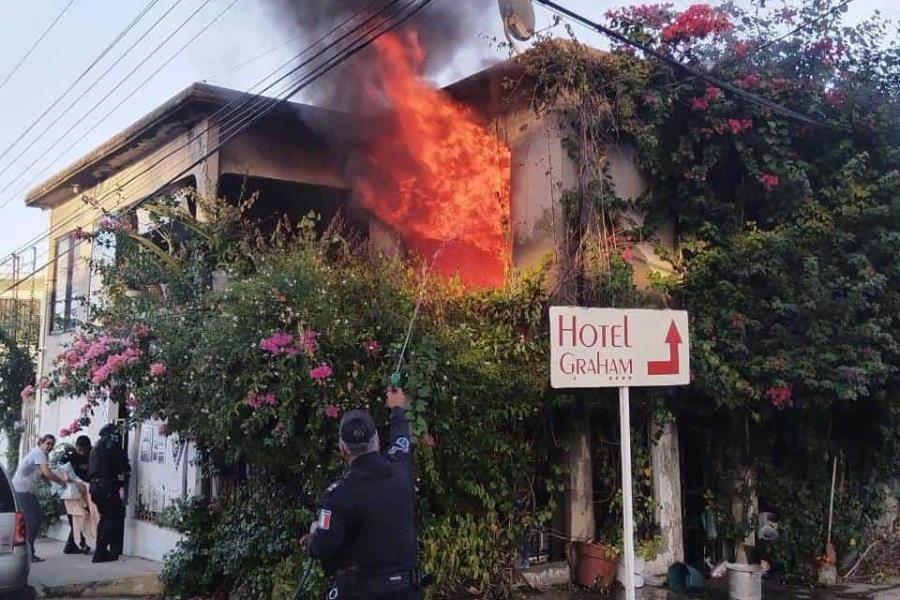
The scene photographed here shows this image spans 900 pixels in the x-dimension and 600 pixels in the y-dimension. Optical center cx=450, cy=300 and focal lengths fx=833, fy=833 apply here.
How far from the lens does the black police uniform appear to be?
3977mm

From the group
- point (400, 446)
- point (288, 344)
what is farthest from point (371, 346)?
point (400, 446)

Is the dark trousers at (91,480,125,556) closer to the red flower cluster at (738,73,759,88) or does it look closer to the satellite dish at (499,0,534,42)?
the satellite dish at (499,0,534,42)

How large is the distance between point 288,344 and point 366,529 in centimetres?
299

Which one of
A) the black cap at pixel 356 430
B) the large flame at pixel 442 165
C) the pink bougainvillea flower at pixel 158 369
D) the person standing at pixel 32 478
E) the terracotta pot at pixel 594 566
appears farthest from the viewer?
the person standing at pixel 32 478

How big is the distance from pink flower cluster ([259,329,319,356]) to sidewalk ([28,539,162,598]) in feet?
12.7

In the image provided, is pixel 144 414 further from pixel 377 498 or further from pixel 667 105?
pixel 667 105

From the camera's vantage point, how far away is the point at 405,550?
4.11 metres

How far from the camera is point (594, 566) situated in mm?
8656

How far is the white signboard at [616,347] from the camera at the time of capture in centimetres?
496

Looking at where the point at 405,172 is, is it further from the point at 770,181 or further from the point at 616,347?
the point at 616,347

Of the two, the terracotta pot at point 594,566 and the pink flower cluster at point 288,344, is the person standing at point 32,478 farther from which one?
the terracotta pot at point 594,566

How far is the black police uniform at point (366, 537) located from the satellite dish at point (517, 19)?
6586 millimetres

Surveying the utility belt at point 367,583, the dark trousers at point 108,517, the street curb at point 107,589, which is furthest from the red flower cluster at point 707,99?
the dark trousers at point 108,517

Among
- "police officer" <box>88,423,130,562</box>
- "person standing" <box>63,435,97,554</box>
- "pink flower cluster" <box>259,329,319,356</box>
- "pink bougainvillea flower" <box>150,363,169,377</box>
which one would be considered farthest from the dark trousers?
"pink flower cluster" <box>259,329,319,356</box>
